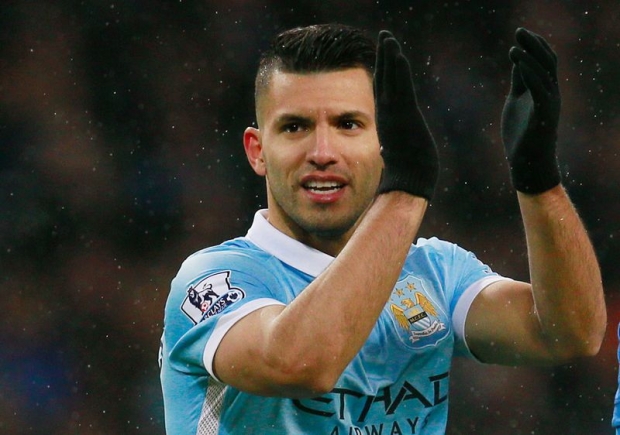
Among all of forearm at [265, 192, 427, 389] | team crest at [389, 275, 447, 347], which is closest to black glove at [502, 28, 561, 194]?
forearm at [265, 192, 427, 389]

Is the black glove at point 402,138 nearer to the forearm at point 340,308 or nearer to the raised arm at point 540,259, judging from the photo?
the forearm at point 340,308

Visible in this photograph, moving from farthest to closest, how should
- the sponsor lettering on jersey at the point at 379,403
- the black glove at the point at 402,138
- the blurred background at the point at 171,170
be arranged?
the blurred background at the point at 171,170, the sponsor lettering on jersey at the point at 379,403, the black glove at the point at 402,138

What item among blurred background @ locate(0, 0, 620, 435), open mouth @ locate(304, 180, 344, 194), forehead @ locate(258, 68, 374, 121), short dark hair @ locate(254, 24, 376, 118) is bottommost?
blurred background @ locate(0, 0, 620, 435)

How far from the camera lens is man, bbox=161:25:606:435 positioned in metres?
2.46

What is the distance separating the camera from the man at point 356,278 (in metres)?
2.46

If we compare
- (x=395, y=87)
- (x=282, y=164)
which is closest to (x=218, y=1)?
(x=282, y=164)

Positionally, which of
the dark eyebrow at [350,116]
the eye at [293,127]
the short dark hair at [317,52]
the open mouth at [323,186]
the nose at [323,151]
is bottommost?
the open mouth at [323,186]

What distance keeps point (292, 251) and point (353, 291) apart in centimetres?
62

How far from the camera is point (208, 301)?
8.86 ft

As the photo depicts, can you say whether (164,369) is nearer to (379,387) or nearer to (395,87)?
(379,387)

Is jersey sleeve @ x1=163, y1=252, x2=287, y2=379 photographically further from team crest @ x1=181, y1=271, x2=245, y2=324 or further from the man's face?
the man's face

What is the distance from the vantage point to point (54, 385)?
565 cm

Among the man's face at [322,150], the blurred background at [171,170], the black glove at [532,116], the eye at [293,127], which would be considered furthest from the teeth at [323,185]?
the blurred background at [171,170]

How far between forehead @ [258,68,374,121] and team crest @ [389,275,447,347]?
49 cm
